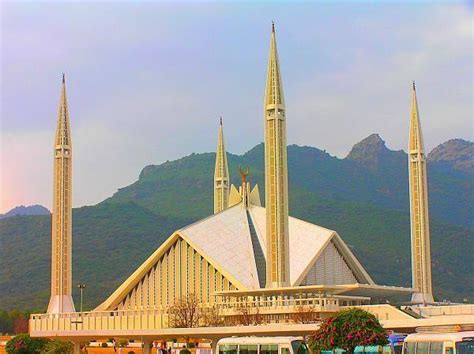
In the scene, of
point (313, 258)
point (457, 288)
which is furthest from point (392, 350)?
point (457, 288)

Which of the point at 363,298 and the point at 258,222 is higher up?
the point at 258,222

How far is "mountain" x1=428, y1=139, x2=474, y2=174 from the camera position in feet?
511

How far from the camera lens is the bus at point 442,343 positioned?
58.7 feet

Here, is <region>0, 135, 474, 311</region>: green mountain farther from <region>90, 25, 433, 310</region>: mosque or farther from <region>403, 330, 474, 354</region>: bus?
<region>403, 330, 474, 354</region>: bus

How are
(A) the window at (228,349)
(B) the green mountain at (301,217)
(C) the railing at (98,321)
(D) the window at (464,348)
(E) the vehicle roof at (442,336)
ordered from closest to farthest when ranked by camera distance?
(D) the window at (464,348) < (E) the vehicle roof at (442,336) < (A) the window at (228,349) < (C) the railing at (98,321) < (B) the green mountain at (301,217)

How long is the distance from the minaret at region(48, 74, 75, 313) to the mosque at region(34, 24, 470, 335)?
5 cm

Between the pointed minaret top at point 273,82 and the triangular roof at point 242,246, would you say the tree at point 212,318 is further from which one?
the pointed minaret top at point 273,82

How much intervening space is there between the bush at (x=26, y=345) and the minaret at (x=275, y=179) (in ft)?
32.5

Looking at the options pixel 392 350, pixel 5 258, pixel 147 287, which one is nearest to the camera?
pixel 392 350

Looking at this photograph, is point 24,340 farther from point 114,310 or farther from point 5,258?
point 5,258

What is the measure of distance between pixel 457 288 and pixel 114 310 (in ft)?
205

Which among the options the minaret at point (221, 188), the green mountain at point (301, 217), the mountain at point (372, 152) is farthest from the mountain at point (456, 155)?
the minaret at point (221, 188)

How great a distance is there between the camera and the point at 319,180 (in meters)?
148

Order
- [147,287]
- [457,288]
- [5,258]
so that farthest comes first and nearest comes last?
1. [5,258]
2. [457,288]
3. [147,287]
